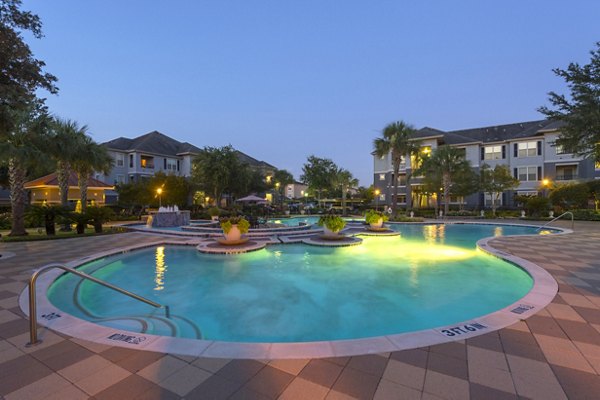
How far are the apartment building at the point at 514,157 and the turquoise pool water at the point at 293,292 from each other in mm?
23297

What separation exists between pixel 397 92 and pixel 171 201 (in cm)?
7570

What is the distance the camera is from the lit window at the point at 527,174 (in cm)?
3281

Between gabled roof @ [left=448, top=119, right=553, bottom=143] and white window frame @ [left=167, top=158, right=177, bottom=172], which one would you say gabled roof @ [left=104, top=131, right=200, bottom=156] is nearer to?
white window frame @ [left=167, top=158, right=177, bottom=172]

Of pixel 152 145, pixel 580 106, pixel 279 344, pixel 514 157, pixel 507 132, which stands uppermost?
pixel 507 132

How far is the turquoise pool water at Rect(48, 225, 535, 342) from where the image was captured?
533 centimetres

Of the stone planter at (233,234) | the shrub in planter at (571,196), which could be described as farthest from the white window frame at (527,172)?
the stone planter at (233,234)

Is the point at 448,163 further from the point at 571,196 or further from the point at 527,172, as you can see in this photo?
the point at 527,172

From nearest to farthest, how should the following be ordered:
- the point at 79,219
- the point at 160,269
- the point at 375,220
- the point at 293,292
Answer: the point at 293,292
the point at 160,269
the point at 79,219
the point at 375,220

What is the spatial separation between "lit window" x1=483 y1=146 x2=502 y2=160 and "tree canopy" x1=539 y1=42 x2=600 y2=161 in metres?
23.4

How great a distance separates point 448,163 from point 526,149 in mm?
13215

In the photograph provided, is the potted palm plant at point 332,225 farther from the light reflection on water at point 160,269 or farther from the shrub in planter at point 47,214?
the shrub in planter at point 47,214

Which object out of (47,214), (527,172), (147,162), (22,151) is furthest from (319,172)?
(22,151)

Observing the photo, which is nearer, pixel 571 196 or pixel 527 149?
pixel 571 196

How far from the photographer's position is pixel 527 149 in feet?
108
